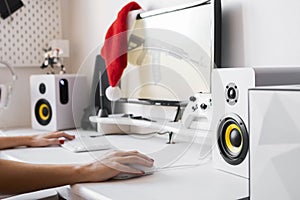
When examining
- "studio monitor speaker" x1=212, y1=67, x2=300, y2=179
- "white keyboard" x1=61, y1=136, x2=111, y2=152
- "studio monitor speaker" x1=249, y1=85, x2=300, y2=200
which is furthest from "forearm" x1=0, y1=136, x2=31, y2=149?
"studio monitor speaker" x1=249, y1=85, x2=300, y2=200

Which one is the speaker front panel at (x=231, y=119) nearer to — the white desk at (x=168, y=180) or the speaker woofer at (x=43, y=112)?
the white desk at (x=168, y=180)

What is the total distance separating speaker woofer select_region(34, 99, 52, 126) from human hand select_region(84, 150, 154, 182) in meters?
1.17

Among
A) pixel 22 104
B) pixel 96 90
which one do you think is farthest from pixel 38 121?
pixel 96 90

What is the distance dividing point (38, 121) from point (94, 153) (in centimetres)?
97

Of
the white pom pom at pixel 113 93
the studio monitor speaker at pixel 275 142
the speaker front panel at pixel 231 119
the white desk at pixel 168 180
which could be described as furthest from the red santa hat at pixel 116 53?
the studio monitor speaker at pixel 275 142

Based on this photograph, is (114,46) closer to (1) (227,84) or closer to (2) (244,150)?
(1) (227,84)

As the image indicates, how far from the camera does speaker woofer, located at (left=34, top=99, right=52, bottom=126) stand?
7.44ft

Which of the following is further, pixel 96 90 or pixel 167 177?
pixel 96 90

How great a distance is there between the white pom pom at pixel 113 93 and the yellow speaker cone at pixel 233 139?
85 cm

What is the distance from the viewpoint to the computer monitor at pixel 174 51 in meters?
1.45

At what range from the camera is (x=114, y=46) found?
5.79ft

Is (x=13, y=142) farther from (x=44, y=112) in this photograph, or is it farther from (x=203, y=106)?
(x=203, y=106)

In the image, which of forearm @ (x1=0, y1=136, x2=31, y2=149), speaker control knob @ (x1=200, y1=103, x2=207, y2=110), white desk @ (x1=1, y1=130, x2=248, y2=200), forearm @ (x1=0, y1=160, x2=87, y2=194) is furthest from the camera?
forearm @ (x1=0, y1=136, x2=31, y2=149)

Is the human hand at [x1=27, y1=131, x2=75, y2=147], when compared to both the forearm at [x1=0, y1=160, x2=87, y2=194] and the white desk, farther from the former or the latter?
the forearm at [x1=0, y1=160, x2=87, y2=194]
